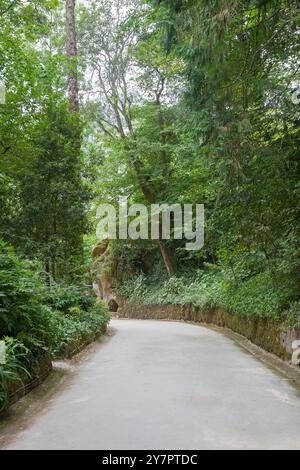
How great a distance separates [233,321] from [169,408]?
9.43 metres

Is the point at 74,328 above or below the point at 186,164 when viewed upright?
below

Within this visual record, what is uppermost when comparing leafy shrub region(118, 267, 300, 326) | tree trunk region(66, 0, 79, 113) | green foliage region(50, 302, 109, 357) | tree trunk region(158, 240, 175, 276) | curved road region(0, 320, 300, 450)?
tree trunk region(66, 0, 79, 113)

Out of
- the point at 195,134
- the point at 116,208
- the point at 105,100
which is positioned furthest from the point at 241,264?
the point at 105,100

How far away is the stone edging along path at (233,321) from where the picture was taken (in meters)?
8.61

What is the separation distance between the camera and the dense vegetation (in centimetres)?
714

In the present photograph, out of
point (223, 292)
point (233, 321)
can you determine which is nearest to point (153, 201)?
point (223, 292)

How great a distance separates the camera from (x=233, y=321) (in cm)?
1423

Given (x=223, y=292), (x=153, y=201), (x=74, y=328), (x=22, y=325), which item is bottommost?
(x=74, y=328)

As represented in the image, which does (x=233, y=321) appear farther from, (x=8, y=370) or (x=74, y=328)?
(x=8, y=370)

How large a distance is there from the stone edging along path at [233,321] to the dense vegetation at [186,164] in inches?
13.0

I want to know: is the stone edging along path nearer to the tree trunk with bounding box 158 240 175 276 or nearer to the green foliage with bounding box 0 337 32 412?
the tree trunk with bounding box 158 240 175 276

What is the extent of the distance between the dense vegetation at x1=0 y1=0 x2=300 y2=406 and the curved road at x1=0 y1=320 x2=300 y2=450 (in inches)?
31.1

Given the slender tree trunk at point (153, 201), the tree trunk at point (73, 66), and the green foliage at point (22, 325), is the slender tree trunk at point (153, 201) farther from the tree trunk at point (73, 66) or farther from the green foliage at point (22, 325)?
the green foliage at point (22, 325)

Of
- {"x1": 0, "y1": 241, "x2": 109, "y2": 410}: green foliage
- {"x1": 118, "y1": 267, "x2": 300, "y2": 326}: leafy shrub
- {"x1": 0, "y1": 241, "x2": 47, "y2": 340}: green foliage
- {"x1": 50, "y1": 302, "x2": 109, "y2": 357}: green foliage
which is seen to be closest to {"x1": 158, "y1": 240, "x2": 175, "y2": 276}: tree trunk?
{"x1": 118, "y1": 267, "x2": 300, "y2": 326}: leafy shrub
